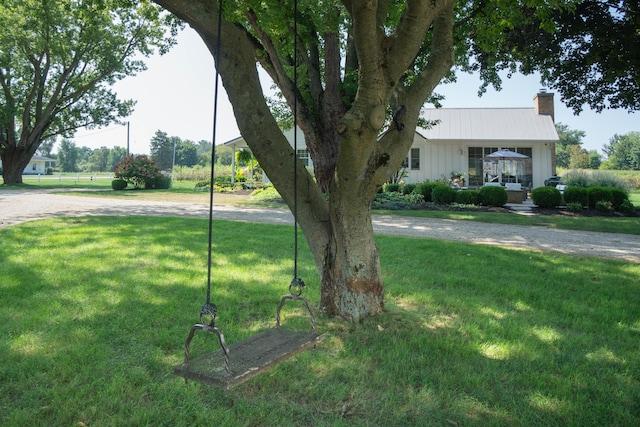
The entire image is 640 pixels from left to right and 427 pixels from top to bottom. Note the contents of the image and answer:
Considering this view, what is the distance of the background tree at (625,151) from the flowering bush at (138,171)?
243 feet

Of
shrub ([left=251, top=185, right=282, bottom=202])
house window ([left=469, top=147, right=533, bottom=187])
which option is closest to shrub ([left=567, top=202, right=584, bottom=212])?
shrub ([left=251, top=185, right=282, bottom=202])

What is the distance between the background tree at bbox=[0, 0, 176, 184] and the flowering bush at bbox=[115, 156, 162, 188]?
5993 millimetres

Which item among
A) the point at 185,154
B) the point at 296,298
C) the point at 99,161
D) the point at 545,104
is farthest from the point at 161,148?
the point at 296,298

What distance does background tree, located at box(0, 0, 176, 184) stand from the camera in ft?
85.9

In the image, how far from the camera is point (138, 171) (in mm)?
28375

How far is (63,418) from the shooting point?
2713mm

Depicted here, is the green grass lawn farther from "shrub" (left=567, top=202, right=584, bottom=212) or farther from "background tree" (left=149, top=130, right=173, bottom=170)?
"background tree" (left=149, top=130, right=173, bottom=170)

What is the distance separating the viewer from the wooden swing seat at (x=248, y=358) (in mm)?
2523

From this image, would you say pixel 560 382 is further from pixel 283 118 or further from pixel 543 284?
pixel 283 118

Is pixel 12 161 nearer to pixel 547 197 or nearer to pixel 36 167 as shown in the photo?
pixel 547 197

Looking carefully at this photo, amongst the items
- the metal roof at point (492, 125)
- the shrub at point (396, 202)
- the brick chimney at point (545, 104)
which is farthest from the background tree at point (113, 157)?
the shrub at point (396, 202)

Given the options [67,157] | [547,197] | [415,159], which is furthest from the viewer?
[67,157]

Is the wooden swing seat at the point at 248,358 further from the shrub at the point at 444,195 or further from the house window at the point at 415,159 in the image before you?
the house window at the point at 415,159

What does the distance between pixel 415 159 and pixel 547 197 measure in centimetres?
1249
